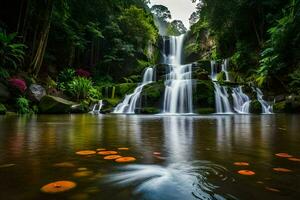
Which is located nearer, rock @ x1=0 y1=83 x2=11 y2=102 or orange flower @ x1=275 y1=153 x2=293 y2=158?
orange flower @ x1=275 y1=153 x2=293 y2=158

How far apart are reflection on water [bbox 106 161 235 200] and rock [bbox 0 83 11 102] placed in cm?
1140

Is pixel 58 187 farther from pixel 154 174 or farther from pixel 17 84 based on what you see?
pixel 17 84

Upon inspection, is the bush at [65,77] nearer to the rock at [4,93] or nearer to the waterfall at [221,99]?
the rock at [4,93]

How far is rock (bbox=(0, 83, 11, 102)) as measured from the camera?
1148 cm

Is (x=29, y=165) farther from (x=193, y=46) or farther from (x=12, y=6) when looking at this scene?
(x=193, y=46)

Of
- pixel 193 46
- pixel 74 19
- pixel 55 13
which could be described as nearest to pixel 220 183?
pixel 55 13

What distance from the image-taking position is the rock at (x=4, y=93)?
452 inches

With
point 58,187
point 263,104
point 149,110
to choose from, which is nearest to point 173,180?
point 58,187

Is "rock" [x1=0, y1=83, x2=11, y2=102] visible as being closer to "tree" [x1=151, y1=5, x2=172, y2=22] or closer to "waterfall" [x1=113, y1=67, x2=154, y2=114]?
"waterfall" [x1=113, y1=67, x2=154, y2=114]

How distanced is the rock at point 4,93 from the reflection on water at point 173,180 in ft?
37.4

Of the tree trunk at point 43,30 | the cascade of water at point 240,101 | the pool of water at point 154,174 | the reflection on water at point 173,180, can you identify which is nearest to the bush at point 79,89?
the tree trunk at point 43,30

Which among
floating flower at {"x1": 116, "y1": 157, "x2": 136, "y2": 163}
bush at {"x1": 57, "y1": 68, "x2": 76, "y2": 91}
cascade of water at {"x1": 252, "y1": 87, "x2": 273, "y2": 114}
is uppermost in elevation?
bush at {"x1": 57, "y1": 68, "x2": 76, "y2": 91}

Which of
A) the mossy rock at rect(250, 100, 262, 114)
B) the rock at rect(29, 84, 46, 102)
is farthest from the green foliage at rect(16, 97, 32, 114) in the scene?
the mossy rock at rect(250, 100, 262, 114)

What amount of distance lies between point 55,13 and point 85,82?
4.38 metres
